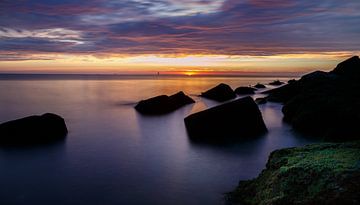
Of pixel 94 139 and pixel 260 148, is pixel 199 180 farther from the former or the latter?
pixel 94 139

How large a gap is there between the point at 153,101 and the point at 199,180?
22048 millimetres

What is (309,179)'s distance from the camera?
320 inches

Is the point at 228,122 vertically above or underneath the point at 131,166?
above

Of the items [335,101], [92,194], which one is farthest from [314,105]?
[92,194]

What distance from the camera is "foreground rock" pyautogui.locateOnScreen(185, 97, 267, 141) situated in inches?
846

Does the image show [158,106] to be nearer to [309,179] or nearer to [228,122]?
[228,122]

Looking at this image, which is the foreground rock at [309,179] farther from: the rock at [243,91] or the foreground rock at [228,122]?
the rock at [243,91]

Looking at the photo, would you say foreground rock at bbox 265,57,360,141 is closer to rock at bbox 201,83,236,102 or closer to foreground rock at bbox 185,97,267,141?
foreground rock at bbox 185,97,267,141

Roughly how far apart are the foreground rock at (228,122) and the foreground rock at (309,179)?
1059 cm

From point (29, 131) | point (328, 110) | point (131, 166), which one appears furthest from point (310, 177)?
point (29, 131)

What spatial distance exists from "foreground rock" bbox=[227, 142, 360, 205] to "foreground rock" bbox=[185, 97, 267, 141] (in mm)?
10594

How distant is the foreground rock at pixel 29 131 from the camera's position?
18766mm

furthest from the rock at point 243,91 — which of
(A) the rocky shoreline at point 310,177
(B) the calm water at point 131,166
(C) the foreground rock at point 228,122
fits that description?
(A) the rocky shoreline at point 310,177

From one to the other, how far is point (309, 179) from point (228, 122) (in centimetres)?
1376
